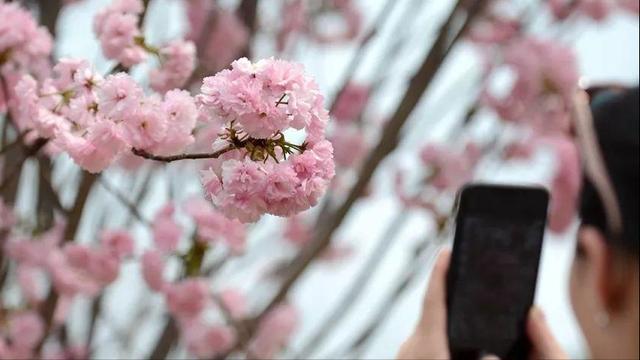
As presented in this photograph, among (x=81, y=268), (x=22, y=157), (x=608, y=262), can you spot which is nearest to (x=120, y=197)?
(x=22, y=157)

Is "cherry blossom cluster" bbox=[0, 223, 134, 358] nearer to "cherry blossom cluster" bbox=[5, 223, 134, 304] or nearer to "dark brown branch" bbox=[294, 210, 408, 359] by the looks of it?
"cherry blossom cluster" bbox=[5, 223, 134, 304]

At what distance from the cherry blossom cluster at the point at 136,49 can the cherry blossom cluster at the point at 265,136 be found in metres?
0.15

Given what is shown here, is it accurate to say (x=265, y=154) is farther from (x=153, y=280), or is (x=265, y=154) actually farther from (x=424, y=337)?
(x=153, y=280)

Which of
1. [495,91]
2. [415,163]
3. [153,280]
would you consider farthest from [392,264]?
[153,280]

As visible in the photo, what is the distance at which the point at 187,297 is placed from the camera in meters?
0.80

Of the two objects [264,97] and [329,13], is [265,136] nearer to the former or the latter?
[264,97]

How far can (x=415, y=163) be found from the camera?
3.61 feet

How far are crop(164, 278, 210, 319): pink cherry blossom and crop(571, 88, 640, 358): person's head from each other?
324mm

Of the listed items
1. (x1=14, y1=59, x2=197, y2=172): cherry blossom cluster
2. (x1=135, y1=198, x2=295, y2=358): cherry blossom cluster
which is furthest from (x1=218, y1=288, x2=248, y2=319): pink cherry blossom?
(x1=14, y1=59, x2=197, y2=172): cherry blossom cluster

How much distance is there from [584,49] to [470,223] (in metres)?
0.71

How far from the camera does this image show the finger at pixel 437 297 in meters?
0.54

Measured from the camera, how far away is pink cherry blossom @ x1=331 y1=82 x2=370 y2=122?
1039 mm

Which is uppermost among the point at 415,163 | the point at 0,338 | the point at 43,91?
the point at 43,91

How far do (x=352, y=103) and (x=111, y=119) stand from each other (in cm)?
65
